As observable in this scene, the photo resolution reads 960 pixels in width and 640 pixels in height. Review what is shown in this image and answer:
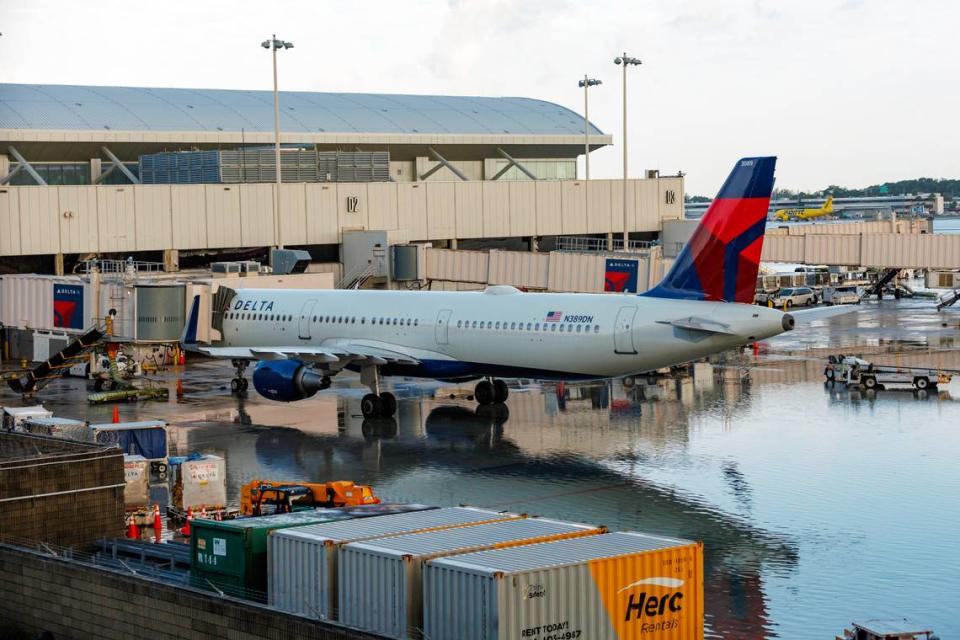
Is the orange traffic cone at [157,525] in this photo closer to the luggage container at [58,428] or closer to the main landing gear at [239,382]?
the luggage container at [58,428]

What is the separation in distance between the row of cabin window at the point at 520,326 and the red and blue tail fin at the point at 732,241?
362 cm

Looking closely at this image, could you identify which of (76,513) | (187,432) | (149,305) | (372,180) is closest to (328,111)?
(372,180)

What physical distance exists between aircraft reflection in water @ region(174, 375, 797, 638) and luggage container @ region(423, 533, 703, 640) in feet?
12.5

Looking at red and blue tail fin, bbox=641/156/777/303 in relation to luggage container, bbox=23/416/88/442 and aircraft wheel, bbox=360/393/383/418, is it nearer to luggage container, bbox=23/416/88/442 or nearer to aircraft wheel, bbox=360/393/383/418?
aircraft wheel, bbox=360/393/383/418

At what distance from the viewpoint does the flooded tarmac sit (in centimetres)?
2814

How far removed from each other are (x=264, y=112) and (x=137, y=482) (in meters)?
67.3

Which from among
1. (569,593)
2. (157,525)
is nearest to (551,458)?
(157,525)

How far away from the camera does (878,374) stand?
57.7m

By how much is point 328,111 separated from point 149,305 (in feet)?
154

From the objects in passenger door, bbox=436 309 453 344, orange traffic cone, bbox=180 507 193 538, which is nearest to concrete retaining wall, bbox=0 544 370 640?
orange traffic cone, bbox=180 507 193 538

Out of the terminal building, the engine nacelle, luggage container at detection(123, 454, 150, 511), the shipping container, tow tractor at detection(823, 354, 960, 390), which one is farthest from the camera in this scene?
the terminal building

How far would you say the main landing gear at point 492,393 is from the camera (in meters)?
53.7

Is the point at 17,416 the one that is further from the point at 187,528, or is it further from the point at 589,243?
the point at 589,243

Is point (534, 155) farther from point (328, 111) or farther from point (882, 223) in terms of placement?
point (882, 223)
